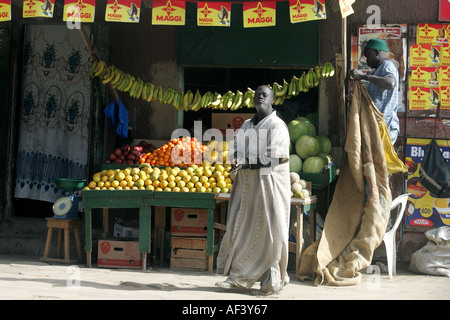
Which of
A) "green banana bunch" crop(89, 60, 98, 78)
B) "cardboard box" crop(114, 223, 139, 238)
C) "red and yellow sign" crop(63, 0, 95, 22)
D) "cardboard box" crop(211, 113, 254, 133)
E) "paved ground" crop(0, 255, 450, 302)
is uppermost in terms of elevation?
"red and yellow sign" crop(63, 0, 95, 22)

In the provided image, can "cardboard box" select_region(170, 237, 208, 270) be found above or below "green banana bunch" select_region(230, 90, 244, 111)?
below

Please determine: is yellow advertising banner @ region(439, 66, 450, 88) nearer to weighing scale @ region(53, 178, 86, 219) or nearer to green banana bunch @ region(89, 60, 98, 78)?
green banana bunch @ region(89, 60, 98, 78)

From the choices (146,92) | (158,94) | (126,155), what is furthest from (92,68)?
(126,155)

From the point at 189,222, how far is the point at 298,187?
141 centimetres

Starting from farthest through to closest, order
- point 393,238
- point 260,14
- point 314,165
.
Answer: point 314,165 < point 393,238 < point 260,14

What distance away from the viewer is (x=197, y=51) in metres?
8.70

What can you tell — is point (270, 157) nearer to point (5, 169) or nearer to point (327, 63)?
point (327, 63)

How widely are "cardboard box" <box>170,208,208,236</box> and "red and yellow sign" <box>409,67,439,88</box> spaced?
9.97 feet

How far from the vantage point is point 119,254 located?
7.87 metres

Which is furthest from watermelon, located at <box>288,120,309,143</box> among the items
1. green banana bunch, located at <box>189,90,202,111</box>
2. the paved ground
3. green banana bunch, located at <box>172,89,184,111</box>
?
the paved ground

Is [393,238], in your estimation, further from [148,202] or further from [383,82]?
[148,202]

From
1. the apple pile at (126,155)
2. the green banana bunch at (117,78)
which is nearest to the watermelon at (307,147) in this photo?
the apple pile at (126,155)

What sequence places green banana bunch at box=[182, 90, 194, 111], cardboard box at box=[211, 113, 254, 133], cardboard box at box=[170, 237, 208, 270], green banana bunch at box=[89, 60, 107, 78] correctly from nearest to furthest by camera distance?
Result: cardboard box at box=[170, 237, 208, 270] → green banana bunch at box=[89, 60, 107, 78] → green banana bunch at box=[182, 90, 194, 111] → cardboard box at box=[211, 113, 254, 133]

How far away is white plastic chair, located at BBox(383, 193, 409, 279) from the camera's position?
7484 millimetres
